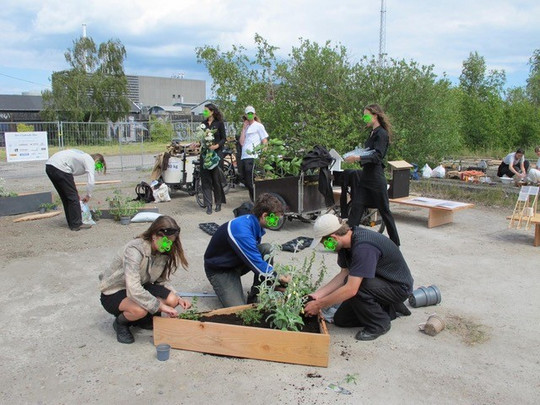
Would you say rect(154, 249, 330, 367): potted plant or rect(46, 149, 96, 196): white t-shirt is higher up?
rect(46, 149, 96, 196): white t-shirt

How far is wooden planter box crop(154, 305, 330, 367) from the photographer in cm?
358

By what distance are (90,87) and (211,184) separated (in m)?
34.8

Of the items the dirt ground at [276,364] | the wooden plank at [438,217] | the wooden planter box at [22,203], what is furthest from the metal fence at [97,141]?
the dirt ground at [276,364]

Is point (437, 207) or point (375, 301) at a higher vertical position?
point (437, 207)

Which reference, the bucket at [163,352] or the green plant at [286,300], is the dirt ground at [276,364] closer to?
the bucket at [163,352]

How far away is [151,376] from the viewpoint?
348 cm

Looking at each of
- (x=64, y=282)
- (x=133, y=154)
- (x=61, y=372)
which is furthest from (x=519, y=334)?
(x=133, y=154)

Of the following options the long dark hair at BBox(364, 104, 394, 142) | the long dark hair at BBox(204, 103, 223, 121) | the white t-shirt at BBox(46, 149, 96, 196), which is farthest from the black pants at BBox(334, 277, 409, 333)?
the long dark hair at BBox(204, 103, 223, 121)

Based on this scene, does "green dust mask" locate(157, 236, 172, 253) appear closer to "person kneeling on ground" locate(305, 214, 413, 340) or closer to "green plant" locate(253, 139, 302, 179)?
"person kneeling on ground" locate(305, 214, 413, 340)

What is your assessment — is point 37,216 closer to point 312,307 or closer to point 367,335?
point 312,307

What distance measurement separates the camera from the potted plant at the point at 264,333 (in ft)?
11.8

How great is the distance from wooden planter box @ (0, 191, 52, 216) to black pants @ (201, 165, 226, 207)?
307 centimetres

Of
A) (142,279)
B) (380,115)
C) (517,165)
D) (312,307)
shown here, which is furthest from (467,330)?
(517,165)

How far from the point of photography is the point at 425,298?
15.7 feet
